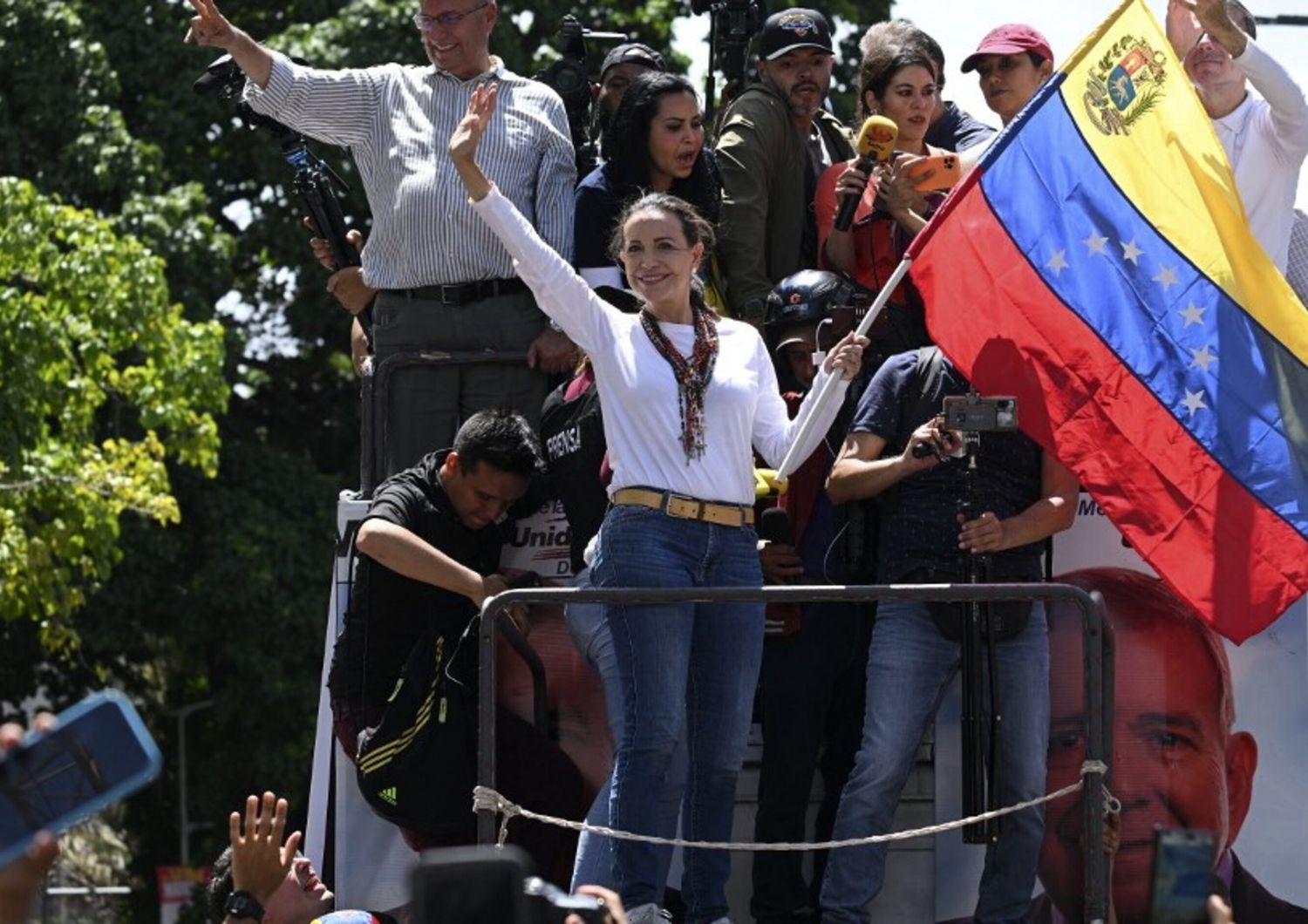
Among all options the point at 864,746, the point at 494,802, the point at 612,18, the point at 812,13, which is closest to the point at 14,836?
the point at 494,802

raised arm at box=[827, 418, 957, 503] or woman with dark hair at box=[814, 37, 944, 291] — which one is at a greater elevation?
woman with dark hair at box=[814, 37, 944, 291]

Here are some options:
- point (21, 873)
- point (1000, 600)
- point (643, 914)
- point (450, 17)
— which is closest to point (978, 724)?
point (1000, 600)

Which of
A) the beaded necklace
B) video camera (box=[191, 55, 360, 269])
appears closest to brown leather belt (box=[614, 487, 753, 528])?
the beaded necklace

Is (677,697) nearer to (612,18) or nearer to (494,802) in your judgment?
(494,802)

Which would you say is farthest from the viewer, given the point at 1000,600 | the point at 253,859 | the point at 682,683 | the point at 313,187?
the point at 313,187

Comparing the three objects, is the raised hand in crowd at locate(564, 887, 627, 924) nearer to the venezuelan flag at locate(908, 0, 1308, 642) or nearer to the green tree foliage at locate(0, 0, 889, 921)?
the venezuelan flag at locate(908, 0, 1308, 642)

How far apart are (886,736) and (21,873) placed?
4.38 m

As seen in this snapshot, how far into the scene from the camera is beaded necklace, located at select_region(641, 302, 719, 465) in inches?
279

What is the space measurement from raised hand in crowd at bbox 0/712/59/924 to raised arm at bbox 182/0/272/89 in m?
5.32

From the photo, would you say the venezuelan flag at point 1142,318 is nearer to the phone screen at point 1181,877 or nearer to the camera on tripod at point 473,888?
the phone screen at point 1181,877

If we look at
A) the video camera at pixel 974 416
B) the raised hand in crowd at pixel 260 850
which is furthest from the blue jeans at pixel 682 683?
the raised hand in crowd at pixel 260 850

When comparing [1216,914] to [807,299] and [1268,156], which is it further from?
[1268,156]

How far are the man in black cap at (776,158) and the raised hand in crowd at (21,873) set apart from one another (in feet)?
18.1

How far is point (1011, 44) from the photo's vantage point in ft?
29.7
